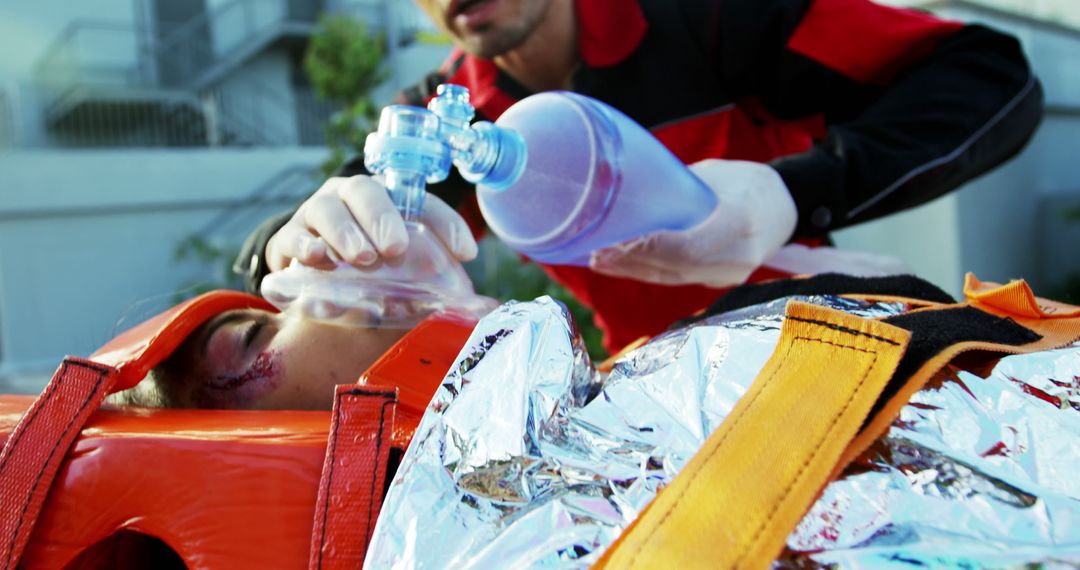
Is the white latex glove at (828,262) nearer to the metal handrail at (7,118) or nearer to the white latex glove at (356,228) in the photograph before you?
the white latex glove at (356,228)

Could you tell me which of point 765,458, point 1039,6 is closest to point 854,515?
point 765,458

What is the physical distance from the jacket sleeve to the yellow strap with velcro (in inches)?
33.1

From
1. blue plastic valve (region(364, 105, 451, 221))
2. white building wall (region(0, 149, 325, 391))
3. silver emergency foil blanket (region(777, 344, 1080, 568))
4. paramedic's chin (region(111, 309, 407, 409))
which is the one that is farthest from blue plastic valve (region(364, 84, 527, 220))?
white building wall (region(0, 149, 325, 391))

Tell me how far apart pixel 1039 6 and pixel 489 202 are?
334 centimetres

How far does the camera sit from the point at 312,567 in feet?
2.44

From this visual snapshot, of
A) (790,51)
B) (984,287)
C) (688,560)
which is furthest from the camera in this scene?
(790,51)

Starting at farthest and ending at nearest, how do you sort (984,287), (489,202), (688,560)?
(489,202) → (984,287) → (688,560)

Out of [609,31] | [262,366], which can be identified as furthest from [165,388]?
[609,31]

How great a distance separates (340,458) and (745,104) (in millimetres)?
1326

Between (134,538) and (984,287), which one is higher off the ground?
(984,287)

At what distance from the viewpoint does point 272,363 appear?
110cm

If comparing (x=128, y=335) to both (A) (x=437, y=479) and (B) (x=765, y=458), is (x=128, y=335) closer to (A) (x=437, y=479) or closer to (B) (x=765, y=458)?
(A) (x=437, y=479)

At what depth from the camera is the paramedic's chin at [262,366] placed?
109cm

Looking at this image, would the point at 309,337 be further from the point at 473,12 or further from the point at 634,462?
the point at 473,12
